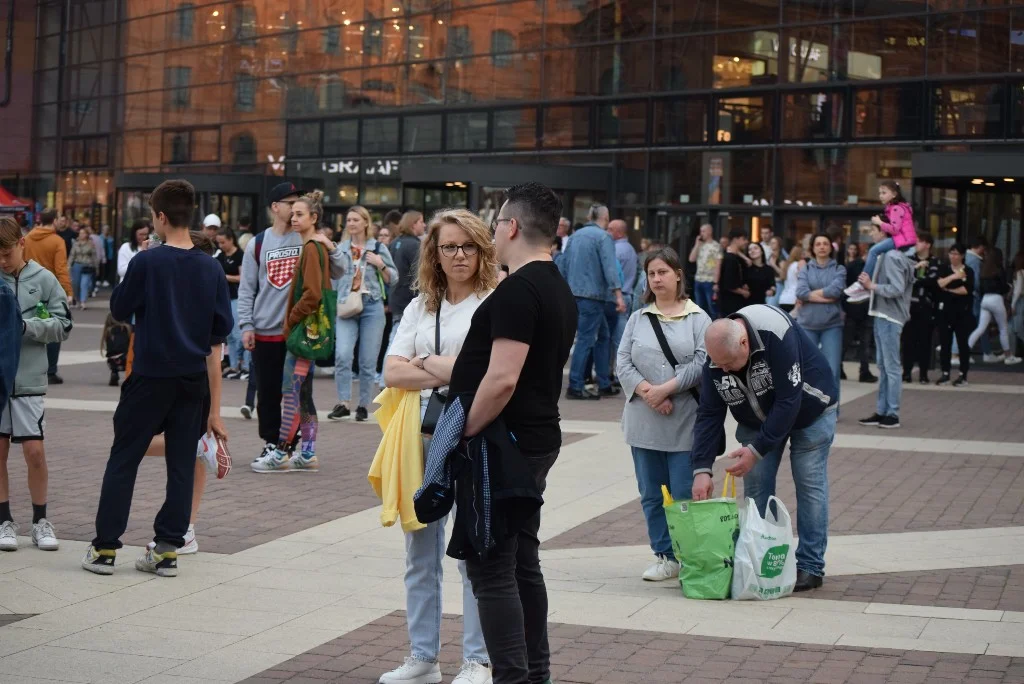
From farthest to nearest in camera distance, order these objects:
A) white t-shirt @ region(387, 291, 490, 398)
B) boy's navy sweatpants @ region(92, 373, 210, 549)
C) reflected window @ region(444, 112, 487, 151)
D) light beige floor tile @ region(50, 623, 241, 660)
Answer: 1. reflected window @ region(444, 112, 487, 151)
2. boy's navy sweatpants @ region(92, 373, 210, 549)
3. light beige floor tile @ region(50, 623, 241, 660)
4. white t-shirt @ region(387, 291, 490, 398)

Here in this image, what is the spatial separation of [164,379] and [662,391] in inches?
98.3

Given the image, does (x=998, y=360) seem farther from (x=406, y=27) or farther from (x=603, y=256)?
(x=406, y=27)

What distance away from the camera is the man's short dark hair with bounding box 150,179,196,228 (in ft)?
23.7

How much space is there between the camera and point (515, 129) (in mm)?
30938

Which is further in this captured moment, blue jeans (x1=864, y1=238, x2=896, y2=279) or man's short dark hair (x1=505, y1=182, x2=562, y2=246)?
blue jeans (x1=864, y1=238, x2=896, y2=279)

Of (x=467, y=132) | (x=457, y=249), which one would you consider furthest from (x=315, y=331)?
(x=467, y=132)

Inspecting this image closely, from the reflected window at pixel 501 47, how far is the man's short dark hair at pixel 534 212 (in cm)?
2681

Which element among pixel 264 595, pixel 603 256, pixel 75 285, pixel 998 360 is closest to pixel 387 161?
pixel 75 285

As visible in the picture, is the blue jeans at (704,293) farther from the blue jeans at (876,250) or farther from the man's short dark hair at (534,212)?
the man's short dark hair at (534,212)

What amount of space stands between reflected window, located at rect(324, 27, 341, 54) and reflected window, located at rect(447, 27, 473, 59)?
13.6ft

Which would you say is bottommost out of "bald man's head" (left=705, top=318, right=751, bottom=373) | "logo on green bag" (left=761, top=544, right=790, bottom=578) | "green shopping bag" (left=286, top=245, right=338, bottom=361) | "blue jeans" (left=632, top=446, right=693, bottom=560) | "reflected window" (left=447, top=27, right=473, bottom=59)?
"logo on green bag" (left=761, top=544, right=790, bottom=578)

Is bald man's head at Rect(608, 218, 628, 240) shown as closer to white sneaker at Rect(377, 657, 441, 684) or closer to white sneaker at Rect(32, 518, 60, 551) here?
white sneaker at Rect(32, 518, 60, 551)

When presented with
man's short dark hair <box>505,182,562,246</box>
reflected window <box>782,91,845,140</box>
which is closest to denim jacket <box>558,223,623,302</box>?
man's short dark hair <box>505,182,562,246</box>

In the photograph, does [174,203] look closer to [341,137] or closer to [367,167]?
[367,167]
